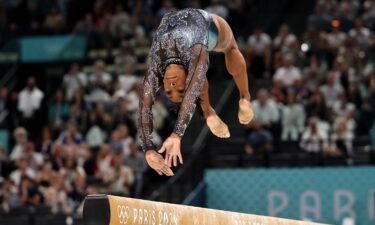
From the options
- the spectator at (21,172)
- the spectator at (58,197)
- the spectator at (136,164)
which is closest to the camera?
the spectator at (58,197)

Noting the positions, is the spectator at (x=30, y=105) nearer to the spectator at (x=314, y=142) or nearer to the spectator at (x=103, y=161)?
the spectator at (x=103, y=161)

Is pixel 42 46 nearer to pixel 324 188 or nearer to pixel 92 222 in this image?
pixel 324 188

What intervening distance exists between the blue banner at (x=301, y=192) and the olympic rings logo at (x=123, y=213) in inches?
345

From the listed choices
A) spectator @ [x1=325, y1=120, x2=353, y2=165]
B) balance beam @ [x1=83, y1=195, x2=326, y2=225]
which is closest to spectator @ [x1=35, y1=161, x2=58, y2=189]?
spectator @ [x1=325, y1=120, x2=353, y2=165]

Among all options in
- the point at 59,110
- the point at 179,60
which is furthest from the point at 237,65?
the point at 59,110

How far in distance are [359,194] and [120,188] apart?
3719mm

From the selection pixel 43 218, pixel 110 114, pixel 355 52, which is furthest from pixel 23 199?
pixel 355 52

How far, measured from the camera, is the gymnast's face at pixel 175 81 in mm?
7422

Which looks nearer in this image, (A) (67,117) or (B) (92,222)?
(B) (92,222)

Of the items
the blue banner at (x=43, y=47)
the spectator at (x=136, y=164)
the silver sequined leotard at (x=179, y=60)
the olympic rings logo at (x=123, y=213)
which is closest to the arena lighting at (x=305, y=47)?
the spectator at (x=136, y=164)

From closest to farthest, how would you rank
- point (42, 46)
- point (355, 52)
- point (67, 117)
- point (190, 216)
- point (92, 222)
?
point (92, 222) → point (190, 216) → point (355, 52) → point (67, 117) → point (42, 46)

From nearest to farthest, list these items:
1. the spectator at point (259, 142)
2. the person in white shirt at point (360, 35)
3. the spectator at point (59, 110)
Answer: the spectator at point (259, 142)
the person in white shirt at point (360, 35)
the spectator at point (59, 110)

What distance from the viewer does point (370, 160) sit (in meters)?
14.7

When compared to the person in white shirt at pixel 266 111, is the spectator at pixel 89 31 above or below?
above
